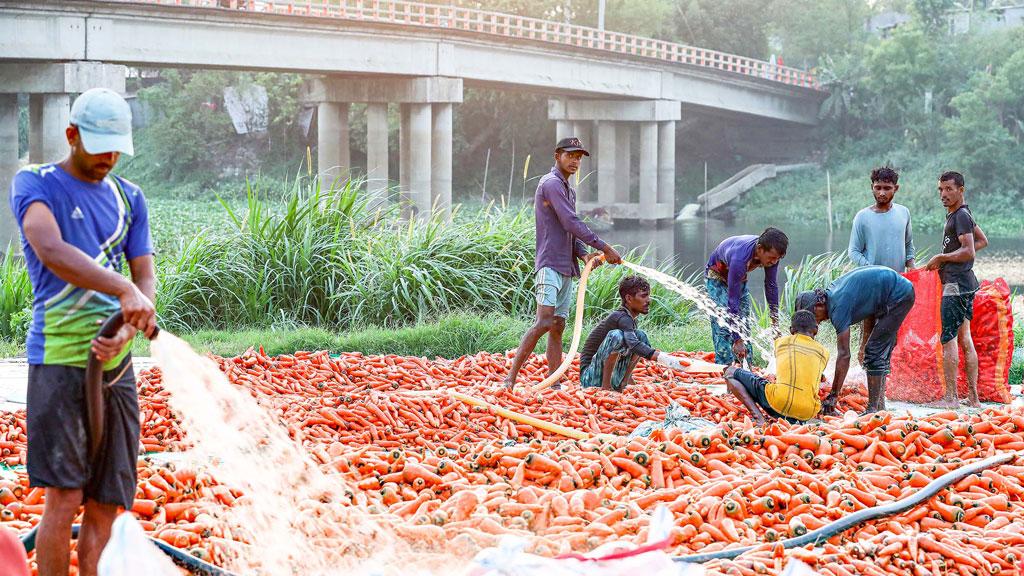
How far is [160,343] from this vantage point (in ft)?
13.7

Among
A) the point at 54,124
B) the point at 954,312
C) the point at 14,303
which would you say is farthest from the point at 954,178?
the point at 54,124

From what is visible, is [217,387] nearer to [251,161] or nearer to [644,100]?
[644,100]

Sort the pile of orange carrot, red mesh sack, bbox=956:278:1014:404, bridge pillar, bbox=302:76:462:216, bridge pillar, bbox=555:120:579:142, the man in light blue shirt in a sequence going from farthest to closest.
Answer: bridge pillar, bbox=555:120:579:142 < bridge pillar, bbox=302:76:462:216 < red mesh sack, bbox=956:278:1014:404 < the man in light blue shirt < the pile of orange carrot

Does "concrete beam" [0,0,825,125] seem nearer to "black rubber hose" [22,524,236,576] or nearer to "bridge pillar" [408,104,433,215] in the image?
"bridge pillar" [408,104,433,215]

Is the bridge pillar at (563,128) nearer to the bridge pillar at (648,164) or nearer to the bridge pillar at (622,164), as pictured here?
the bridge pillar at (622,164)

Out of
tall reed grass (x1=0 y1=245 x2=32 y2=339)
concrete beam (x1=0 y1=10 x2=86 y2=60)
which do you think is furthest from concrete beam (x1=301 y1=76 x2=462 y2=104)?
tall reed grass (x1=0 y1=245 x2=32 y2=339)

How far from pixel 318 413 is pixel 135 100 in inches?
2150

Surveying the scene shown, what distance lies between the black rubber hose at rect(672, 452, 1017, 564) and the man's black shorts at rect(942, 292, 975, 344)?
2.53 metres

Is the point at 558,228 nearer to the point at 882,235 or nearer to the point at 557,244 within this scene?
the point at 557,244

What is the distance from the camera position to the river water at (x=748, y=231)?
2948cm

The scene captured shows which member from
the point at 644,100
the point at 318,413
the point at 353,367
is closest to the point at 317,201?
the point at 353,367

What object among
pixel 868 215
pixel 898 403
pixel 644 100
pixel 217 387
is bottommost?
pixel 898 403

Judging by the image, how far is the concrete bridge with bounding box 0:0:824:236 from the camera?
2739 cm

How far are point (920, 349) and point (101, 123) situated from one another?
6.66 meters
